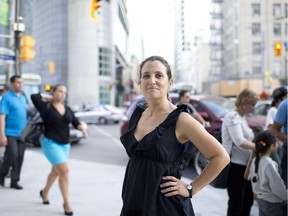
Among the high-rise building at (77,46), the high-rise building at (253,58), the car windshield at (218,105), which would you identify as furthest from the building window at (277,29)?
the car windshield at (218,105)

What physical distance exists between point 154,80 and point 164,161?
491mm

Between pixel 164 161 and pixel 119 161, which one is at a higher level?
pixel 164 161

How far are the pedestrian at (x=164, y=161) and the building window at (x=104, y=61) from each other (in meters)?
49.8

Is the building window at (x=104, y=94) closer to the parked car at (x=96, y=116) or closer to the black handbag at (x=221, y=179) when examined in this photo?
the parked car at (x=96, y=116)

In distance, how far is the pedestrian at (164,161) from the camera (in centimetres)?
218

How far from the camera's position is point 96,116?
2552 centimetres

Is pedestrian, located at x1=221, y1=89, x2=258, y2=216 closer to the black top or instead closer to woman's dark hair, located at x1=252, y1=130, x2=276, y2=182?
woman's dark hair, located at x1=252, y1=130, x2=276, y2=182

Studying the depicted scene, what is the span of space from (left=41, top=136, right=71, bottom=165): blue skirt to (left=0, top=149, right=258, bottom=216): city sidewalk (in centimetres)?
67

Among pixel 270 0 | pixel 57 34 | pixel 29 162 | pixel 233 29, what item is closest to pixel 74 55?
pixel 57 34

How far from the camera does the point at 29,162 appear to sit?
8.89m

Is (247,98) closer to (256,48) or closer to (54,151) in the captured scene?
(54,151)

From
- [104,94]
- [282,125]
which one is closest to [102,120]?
[282,125]

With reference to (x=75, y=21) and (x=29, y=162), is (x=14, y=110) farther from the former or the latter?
(x=75, y=21)

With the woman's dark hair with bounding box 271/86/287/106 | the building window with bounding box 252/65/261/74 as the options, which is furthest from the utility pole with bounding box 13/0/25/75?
the building window with bounding box 252/65/261/74
